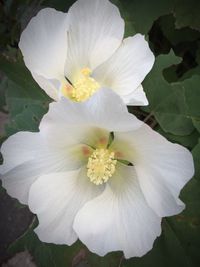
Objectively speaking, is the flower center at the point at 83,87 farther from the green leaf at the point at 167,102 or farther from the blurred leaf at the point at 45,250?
the blurred leaf at the point at 45,250

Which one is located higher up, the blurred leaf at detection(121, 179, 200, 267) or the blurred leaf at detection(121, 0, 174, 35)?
the blurred leaf at detection(121, 0, 174, 35)

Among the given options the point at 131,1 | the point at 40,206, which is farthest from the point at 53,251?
the point at 131,1

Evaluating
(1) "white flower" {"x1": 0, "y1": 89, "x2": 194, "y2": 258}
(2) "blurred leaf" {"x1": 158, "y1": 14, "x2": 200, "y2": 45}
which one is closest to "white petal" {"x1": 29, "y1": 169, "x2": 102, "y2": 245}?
(1) "white flower" {"x1": 0, "y1": 89, "x2": 194, "y2": 258}

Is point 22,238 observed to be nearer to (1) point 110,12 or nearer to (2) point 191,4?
(1) point 110,12

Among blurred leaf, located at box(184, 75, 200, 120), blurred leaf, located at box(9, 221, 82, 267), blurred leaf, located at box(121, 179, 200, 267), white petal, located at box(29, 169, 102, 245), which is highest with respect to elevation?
blurred leaf, located at box(184, 75, 200, 120)

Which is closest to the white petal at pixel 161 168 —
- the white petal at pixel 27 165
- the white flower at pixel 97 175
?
Result: the white flower at pixel 97 175

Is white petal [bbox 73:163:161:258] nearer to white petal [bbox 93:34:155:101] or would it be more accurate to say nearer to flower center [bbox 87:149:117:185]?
flower center [bbox 87:149:117:185]
